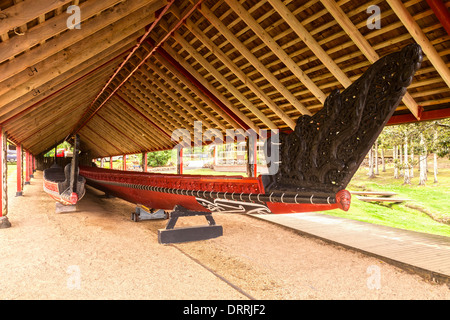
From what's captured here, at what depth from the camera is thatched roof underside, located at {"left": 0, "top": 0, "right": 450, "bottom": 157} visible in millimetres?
4004

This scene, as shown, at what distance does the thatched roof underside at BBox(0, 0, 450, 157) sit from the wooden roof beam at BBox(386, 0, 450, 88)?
0.06 feet

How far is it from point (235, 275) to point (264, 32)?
4708 mm

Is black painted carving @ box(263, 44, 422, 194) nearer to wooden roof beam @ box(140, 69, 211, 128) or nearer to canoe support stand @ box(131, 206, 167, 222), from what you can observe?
canoe support stand @ box(131, 206, 167, 222)

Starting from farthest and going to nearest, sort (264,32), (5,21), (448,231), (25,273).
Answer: (448,231), (264,32), (25,273), (5,21)

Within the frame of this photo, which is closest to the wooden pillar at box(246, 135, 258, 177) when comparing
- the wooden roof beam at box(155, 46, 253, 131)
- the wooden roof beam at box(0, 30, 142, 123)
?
the wooden roof beam at box(155, 46, 253, 131)

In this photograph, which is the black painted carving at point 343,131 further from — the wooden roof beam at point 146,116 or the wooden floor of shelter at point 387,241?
the wooden roof beam at point 146,116

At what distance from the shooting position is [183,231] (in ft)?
16.6

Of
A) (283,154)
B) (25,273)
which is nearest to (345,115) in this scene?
(283,154)

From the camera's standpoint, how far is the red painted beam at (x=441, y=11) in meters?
4.05

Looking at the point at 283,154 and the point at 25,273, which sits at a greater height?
the point at 283,154

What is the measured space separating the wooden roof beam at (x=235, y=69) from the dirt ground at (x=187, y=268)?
125 inches

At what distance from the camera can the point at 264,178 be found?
3.67 m

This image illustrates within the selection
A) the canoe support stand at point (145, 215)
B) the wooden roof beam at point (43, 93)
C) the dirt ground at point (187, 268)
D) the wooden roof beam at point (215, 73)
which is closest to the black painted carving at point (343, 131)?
the dirt ground at point (187, 268)
